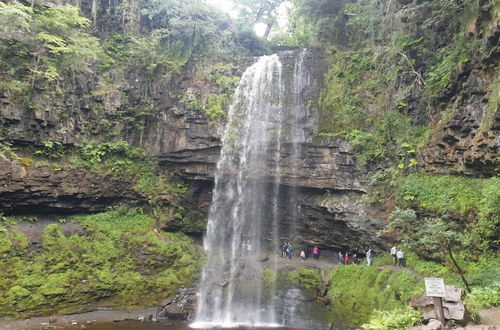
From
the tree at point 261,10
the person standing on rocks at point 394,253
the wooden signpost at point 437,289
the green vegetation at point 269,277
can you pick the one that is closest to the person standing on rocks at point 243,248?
the green vegetation at point 269,277

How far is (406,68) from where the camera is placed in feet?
57.1

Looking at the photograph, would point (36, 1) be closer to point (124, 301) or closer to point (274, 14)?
point (124, 301)

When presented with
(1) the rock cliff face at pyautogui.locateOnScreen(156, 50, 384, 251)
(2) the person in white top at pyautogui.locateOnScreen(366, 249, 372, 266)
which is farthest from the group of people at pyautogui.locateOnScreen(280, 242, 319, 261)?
(2) the person in white top at pyautogui.locateOnScreen(366, 249, 372, 266)

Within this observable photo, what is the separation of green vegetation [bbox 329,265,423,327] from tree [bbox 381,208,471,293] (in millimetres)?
1210

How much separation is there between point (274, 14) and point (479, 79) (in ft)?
70.0

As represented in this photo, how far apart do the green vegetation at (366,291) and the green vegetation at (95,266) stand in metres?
7.22

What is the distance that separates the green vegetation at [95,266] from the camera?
15.1 meters

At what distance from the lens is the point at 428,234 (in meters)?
12.3

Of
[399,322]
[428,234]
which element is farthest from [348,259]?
[399,322]

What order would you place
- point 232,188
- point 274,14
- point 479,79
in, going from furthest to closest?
point 274,14 → point 232,188 → point 479,79

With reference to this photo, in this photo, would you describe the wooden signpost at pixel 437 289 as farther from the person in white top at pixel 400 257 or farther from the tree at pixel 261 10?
the tree at pixel 261 10

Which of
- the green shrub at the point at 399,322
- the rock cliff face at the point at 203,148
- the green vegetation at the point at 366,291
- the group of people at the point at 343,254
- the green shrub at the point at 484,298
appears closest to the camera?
the green shrub at the point at 399,322

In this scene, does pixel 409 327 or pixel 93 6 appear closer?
pixel 409 327

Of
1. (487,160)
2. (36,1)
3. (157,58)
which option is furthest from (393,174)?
(36,1)
